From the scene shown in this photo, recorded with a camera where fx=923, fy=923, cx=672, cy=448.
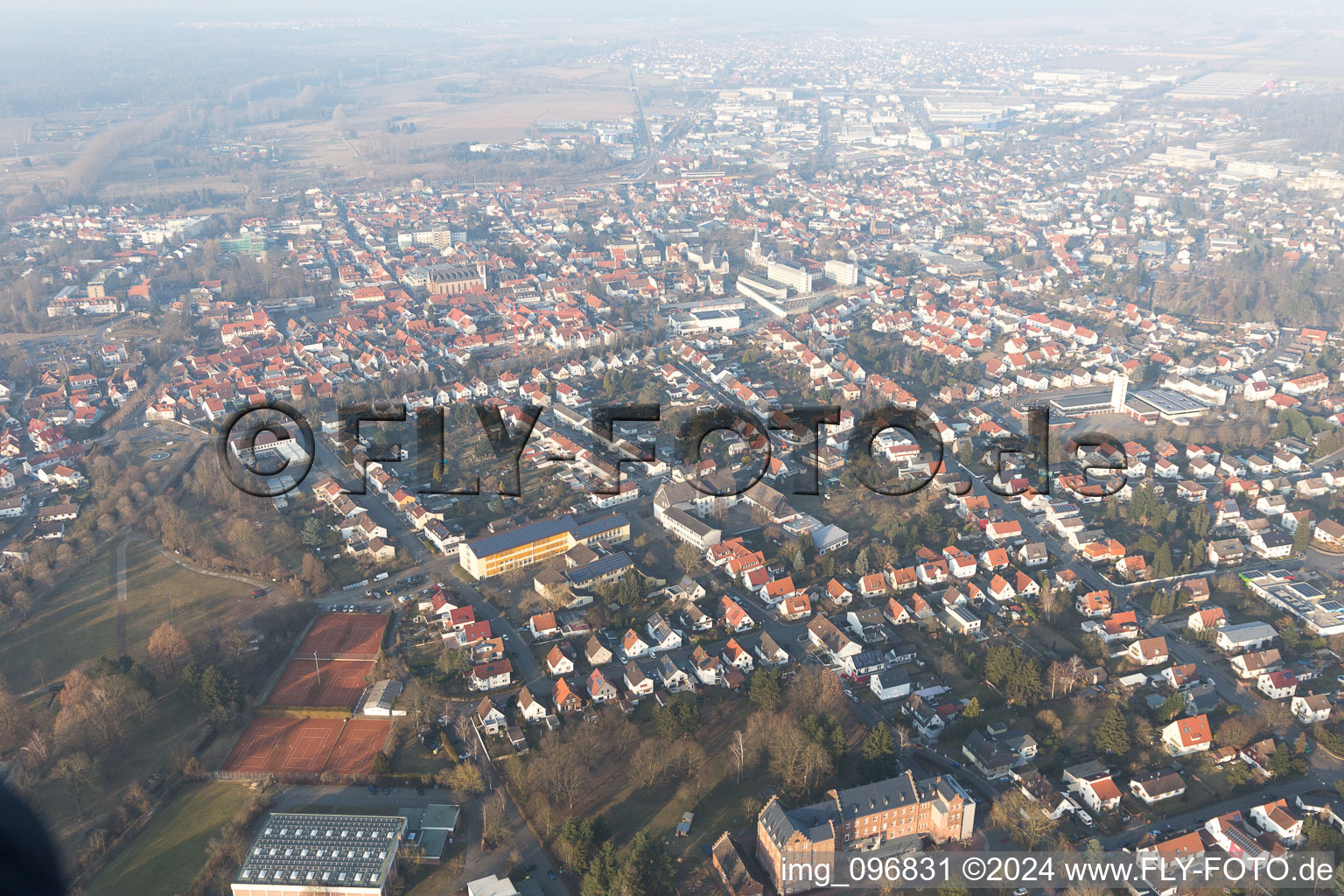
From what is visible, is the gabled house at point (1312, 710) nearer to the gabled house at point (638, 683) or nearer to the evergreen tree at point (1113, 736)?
the evergreen tree at point (1113, 736)

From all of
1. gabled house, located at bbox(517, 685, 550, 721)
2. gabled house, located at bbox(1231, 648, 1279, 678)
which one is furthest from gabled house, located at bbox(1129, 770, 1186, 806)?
gabled house, located at bbox(517, 685, 550, 721)

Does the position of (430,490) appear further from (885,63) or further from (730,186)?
(885,63)

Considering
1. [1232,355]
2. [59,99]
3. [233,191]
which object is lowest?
[1232,355]

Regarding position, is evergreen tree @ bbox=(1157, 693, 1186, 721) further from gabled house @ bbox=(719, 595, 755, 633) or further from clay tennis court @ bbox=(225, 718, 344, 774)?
clay tennis court @ bbox=(225, 718, 344, 774)

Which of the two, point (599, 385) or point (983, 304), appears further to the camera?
point (983, 304)

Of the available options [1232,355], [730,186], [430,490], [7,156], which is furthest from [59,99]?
[1232,355]

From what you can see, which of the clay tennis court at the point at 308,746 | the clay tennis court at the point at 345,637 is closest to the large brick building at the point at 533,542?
the clay tennis court at the point at 345,637
